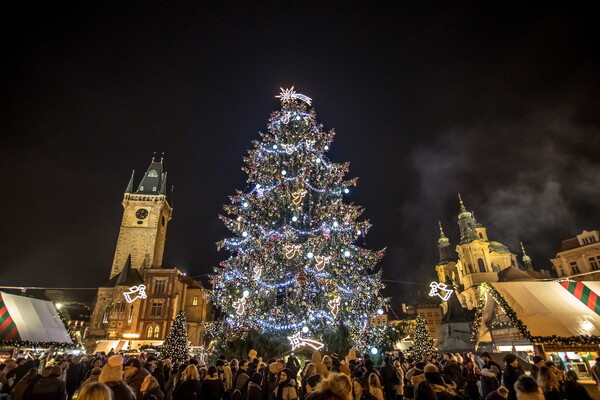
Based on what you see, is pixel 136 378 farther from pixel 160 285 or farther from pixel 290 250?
pixel 160 285

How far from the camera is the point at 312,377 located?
660cm

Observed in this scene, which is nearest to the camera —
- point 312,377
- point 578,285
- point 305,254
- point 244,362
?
point 312,377

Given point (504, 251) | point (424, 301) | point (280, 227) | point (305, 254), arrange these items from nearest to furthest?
point (305, 254) < point (280, 227) < point (504, 251) < point (424, 301)

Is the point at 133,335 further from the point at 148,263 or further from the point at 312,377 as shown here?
the point at 312,377

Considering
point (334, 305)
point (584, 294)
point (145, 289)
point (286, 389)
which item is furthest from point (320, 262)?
point (145, 289)

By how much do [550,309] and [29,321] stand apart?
18201 millimetres

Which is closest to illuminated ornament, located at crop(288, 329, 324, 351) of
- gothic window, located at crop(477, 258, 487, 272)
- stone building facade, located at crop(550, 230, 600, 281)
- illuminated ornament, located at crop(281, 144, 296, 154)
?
illuminated ornament, located at crop(281, 144, 296, 154)

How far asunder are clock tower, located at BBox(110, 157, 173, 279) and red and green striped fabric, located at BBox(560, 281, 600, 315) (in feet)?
186

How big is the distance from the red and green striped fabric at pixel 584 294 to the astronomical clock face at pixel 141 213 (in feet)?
207

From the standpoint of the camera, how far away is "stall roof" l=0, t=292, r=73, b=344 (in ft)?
36.6

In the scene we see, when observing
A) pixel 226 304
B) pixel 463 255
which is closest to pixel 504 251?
pixel 463 255

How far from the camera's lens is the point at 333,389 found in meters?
2.94

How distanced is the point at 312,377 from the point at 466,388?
552 cm

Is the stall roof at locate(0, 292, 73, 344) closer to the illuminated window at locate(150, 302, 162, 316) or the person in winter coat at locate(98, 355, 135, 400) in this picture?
the person in winter coat at locate(98, 355, 135, 400)
